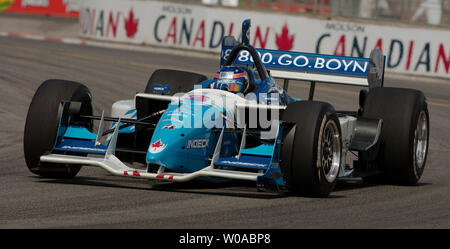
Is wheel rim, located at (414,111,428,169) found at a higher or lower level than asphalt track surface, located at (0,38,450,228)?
higher

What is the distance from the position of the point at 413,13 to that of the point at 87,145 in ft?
61.1

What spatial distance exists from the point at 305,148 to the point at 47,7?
103 feet

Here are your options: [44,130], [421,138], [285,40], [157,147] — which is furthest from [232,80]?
[285,40]

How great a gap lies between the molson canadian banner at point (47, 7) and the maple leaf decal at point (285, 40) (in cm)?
1400

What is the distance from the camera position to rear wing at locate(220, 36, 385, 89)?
11.6 metres

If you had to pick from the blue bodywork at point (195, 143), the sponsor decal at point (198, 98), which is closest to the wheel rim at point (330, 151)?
the blue bodywork at point (195, 143)

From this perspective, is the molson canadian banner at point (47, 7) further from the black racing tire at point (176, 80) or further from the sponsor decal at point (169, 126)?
the sponsor decal at point (169, 126)

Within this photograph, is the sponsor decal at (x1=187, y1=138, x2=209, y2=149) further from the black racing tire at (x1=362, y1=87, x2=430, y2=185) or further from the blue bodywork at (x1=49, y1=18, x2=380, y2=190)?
the black racing tire at (x1=362, y1=87, x2=430, y2=185)

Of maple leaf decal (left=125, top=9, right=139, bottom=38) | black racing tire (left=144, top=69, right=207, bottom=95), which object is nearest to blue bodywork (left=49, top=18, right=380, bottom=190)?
black racing tire (left=144, top=69, right=207, bottom=95)

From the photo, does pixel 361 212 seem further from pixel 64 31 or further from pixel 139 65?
pixel 64 31

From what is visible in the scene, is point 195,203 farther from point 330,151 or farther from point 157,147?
point 330,151

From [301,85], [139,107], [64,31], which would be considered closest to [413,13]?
[301,85]

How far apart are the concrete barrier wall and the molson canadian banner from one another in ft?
21.8

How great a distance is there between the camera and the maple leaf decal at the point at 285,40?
2719 cm
